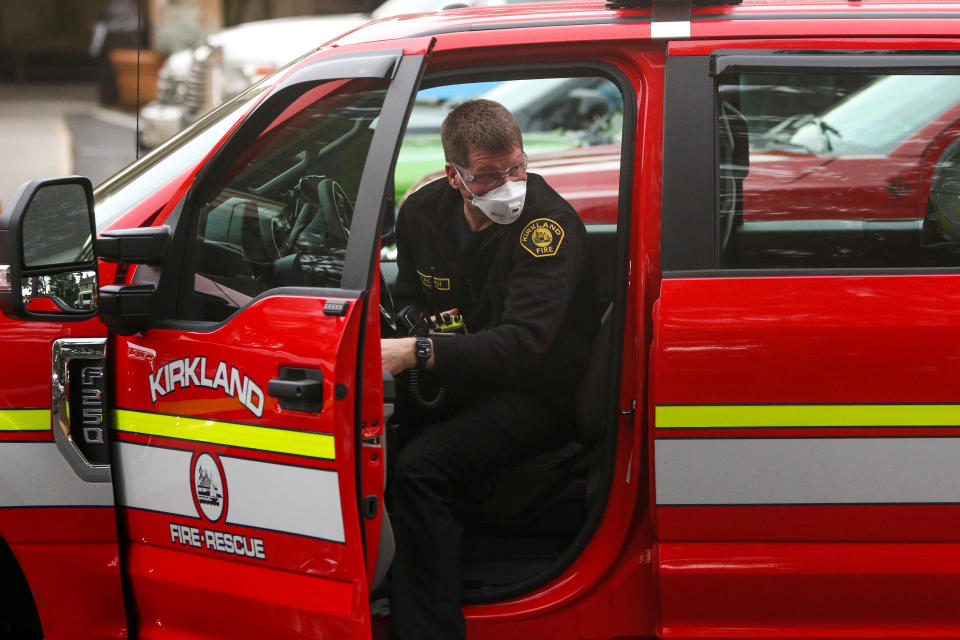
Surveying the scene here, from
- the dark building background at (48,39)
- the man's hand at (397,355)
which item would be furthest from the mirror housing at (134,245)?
the dark building background at (48,39)

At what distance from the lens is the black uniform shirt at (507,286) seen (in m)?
2.64

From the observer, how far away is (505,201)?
2.78 m

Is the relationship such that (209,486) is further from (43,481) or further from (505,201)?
(505,201)

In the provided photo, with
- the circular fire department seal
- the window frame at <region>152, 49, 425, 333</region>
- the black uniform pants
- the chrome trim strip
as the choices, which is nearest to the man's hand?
the black uniform pants

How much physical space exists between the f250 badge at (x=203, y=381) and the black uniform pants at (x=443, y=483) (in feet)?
1.59

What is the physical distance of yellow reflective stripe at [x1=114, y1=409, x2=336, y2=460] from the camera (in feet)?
7.18

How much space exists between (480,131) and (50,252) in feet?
3.42

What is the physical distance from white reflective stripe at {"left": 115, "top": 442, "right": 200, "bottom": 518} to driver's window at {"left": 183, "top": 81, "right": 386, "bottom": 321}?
301 millimetres


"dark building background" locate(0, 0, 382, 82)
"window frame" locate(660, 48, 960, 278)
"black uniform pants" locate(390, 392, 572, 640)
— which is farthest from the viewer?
"dark building background" locate(0, 0, 382, 82)

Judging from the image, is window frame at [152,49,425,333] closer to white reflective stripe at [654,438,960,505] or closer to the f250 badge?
the f250 badge

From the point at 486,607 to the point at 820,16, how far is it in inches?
59.1

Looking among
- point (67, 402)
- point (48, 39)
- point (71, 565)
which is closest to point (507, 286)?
point (67, 402)

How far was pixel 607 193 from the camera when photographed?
4652 mm

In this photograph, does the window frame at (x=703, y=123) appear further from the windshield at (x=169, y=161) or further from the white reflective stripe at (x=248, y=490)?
the windshield at (x=169, y=161)
